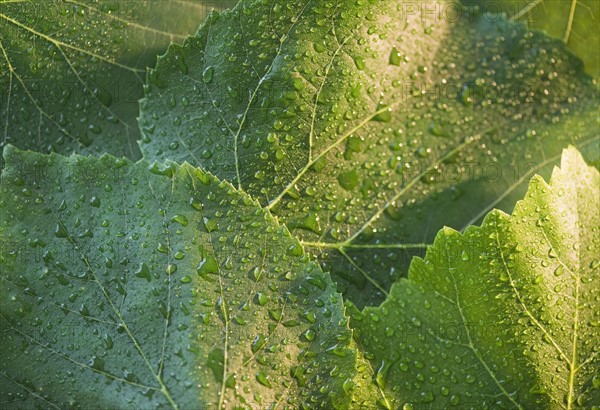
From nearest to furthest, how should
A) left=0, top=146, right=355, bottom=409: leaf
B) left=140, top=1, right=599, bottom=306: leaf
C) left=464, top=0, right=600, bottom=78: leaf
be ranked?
left=0, top=146, right=355, bottom=409: leaf, left=140, top=1, right=599, bottom=306: leaf, left=464, top=0, right=600, bottom=78: leaf

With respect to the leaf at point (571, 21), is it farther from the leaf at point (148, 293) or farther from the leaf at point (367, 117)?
the leaf at point (148, 293)

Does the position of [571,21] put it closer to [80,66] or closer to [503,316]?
[503,316]

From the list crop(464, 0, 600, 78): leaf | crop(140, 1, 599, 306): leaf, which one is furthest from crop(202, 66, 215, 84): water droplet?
crop(464, 0, 600, 78): leaf

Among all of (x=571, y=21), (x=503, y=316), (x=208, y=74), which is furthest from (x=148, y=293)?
(x=571, y=21)

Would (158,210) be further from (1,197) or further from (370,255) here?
(370,255)

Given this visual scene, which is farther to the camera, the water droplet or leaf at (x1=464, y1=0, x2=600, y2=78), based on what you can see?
leaf at (x1=464, y1=0, x2=600, y2=78)

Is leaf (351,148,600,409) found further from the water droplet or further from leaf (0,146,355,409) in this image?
the water droplet

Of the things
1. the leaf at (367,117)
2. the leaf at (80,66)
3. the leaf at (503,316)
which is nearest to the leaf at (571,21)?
the leaf at (367,117)
